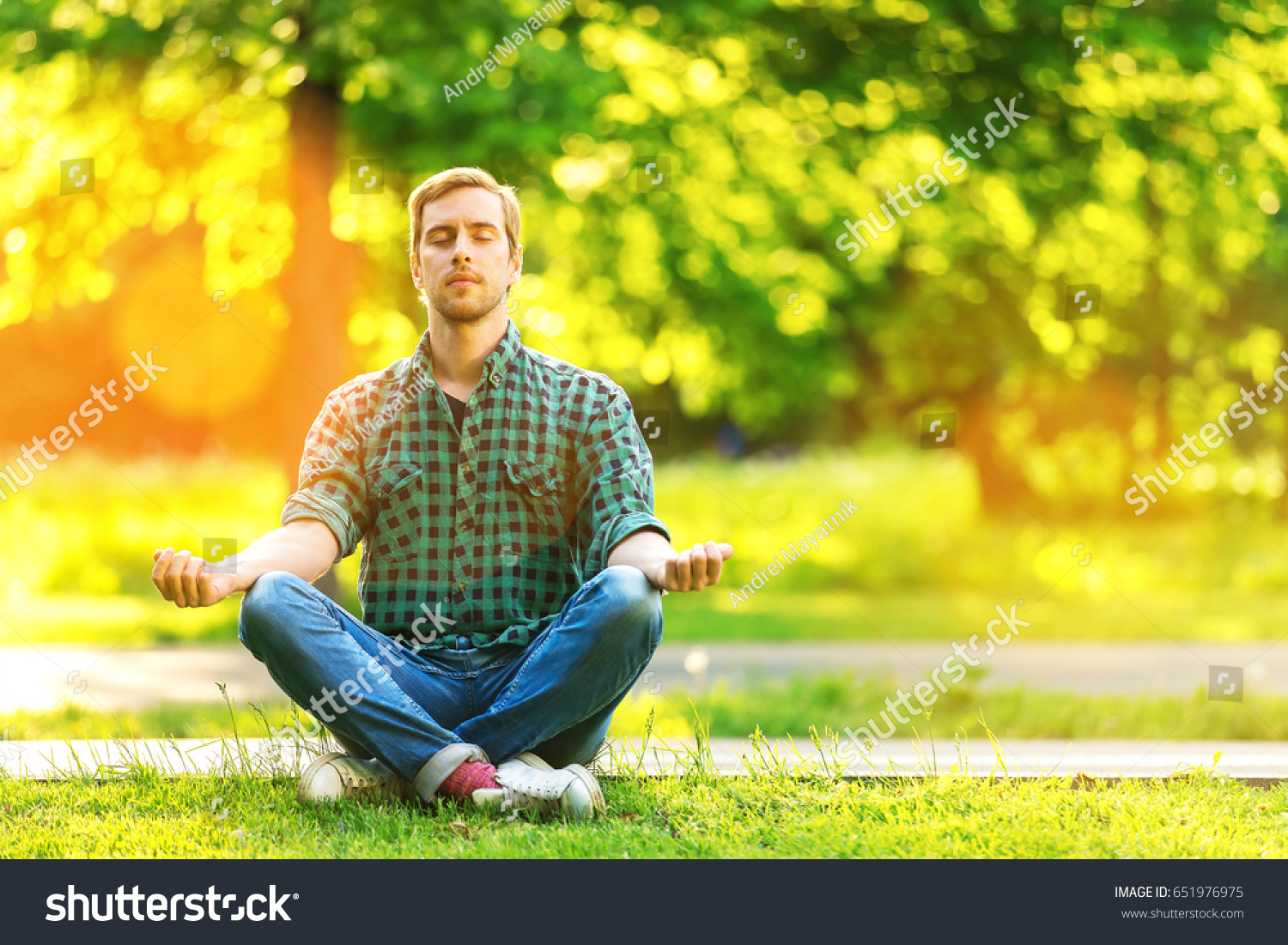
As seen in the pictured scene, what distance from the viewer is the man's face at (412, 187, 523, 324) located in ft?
10.3

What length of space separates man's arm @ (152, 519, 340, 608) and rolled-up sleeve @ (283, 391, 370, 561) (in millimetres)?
32

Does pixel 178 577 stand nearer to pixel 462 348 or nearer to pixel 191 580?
pixel 191 580

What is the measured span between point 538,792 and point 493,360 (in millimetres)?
1160

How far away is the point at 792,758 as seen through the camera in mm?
3514

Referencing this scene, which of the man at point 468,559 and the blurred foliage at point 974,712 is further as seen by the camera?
the blurred foliage at point 974,712

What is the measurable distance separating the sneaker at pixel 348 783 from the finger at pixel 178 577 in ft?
2.09

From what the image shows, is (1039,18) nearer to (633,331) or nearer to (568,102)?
(568,102)

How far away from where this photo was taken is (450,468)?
3.22 metres

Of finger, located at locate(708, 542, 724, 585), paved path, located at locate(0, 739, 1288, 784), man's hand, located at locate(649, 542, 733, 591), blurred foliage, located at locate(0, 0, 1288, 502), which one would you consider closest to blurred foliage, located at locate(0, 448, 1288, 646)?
blurred foliage, located at locate(0, 0, 1288, 502)

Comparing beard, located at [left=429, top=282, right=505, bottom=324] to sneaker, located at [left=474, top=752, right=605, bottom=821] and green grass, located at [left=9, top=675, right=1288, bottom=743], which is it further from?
green grass, located at [left=9, top=675, right=1288, bottom=743]

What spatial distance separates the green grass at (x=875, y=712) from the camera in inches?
194

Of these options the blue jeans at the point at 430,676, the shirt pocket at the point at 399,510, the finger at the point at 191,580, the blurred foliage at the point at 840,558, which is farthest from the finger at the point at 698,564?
the blurred foliage at the point at 840,558

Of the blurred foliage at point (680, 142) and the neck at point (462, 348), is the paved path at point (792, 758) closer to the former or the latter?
the neck at point (462, 348)
